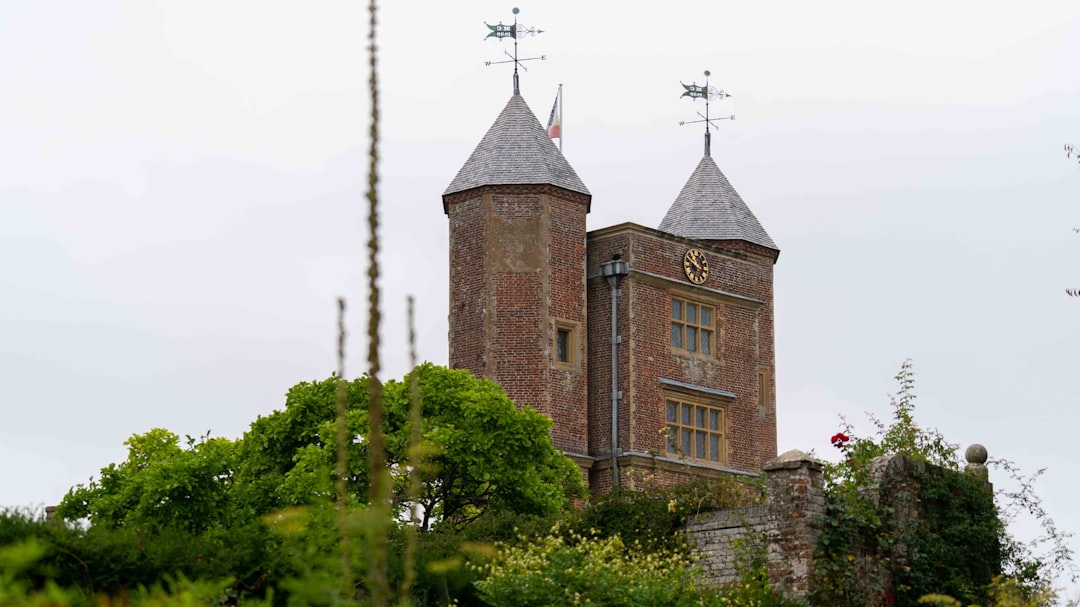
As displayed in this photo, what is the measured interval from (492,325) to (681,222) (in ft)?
31.2

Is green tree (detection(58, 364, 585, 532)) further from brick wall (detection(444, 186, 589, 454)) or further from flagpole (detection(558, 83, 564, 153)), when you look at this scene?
flagpole (detection(558, 83, 564, 153))

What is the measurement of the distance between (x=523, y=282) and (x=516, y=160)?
312 cm

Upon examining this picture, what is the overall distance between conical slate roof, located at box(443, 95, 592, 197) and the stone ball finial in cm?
1532

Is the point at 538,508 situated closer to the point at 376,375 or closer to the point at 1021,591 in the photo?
the point at 1021,591

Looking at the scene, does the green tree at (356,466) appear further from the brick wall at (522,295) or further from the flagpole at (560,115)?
the flagpole at (560,115)

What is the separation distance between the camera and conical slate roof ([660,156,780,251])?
141 ft

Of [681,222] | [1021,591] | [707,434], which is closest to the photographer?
[1021,591]

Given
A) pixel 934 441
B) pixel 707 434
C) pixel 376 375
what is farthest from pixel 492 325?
pixel 376 375

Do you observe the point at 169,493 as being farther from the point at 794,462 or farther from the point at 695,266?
the point at 695,266

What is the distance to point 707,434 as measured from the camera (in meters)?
39.1

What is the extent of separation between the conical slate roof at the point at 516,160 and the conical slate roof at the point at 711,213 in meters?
5.61

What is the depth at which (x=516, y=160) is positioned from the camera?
3728 centimetres

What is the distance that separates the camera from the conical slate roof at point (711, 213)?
141 ft

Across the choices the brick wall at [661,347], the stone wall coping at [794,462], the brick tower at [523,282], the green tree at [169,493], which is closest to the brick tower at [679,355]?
the brick wall at [661,347]
